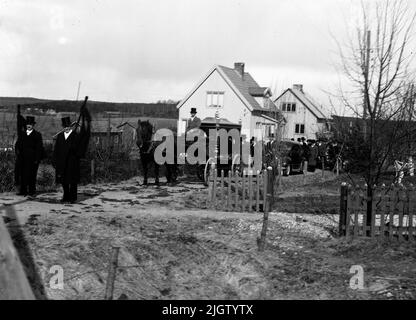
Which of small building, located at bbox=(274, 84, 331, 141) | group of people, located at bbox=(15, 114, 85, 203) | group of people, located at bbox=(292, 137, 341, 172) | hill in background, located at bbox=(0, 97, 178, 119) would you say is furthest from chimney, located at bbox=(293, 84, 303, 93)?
group of people, located at bbox=(15, 114, 85, 203)

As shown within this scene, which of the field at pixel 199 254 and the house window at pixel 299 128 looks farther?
the house window at pixel 299 128

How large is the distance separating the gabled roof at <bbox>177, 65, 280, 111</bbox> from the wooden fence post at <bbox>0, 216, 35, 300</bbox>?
41.7 metres

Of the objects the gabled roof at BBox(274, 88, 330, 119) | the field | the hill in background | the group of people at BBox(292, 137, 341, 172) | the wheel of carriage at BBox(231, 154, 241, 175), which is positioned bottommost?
the field

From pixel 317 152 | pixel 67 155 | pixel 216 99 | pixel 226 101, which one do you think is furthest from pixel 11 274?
pixel 226 101

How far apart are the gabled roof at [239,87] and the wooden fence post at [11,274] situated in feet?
137

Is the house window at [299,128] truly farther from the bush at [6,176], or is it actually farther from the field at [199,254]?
the field at [199,254]

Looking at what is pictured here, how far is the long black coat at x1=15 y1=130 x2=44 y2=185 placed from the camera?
1278cm

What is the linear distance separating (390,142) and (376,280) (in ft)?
10.2

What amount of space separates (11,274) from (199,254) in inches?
192

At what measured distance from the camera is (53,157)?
1229cm

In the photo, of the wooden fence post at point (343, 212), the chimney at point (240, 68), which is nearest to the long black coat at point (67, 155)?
the wooden fence post at point (343, 212)

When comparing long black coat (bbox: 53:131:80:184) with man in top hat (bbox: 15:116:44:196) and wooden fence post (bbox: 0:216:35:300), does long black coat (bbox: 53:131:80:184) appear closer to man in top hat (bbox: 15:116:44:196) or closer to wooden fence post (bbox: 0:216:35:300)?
man in top hat (bbox: 15:116:44:196)

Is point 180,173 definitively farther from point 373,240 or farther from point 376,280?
point 376,280

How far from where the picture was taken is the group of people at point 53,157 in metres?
11.6
